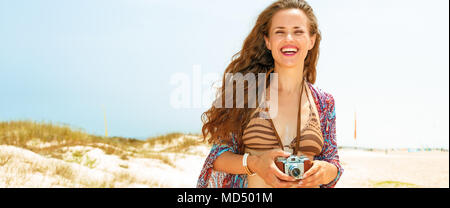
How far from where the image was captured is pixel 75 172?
22.3 feet

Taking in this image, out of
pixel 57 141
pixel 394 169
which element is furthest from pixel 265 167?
pixel 394 169

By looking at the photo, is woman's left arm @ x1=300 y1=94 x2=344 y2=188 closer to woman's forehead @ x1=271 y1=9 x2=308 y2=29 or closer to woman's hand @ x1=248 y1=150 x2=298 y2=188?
woman's hand @ x1=248 y1=150 x2=298 y2=188

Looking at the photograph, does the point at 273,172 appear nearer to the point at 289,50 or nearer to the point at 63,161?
the point at 289,50

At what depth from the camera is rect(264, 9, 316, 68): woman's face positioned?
2.63 meters

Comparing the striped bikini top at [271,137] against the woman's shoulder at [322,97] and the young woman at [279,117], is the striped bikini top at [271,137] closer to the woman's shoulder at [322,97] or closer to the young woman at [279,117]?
the young woman at [279,117]

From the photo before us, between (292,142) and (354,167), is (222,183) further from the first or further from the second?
(354,167)

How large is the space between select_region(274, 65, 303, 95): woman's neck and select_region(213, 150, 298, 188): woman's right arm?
631 millimetres

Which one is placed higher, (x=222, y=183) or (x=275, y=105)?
(x=275, y=105)

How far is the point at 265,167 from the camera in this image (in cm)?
233

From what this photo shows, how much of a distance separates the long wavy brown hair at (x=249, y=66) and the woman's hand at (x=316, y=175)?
0.58 meters

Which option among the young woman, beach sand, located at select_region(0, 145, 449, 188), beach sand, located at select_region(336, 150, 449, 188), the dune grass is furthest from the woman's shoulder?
beach sand, located at select_region(336, 150, 449, 188)
